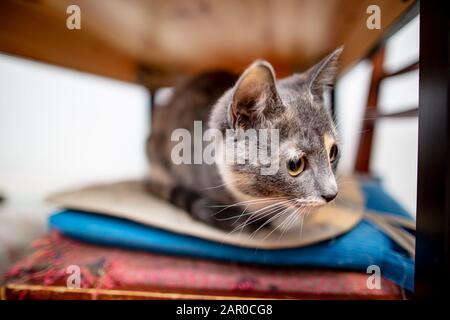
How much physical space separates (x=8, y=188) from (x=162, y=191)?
1.86ft

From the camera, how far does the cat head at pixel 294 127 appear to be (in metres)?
0.67

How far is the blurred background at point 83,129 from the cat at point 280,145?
156 mm

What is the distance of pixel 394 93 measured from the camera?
4.25 feet

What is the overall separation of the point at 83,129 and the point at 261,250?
2.57ft

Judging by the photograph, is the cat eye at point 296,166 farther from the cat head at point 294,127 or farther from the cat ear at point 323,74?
the cat ear at point 323,74

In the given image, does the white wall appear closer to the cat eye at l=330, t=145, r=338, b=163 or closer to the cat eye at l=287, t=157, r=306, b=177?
the cat eye at l=330, t=145, r=338, b=163

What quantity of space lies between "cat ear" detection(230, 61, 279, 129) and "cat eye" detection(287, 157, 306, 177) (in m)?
0.11

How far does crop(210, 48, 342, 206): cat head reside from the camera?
2.19ft

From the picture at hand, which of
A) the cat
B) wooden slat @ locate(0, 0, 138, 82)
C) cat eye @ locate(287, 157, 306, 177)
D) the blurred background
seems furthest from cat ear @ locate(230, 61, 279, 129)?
wooden slat @ locate(0, 0, 138, 82)

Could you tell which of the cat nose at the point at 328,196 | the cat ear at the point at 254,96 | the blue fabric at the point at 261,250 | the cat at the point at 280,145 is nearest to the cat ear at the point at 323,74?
the cat at the point at 280,145

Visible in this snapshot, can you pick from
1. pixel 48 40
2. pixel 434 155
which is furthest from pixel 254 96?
pixel 48 40

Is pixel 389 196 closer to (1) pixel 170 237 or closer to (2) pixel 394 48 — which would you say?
(2) pixel 394 48
